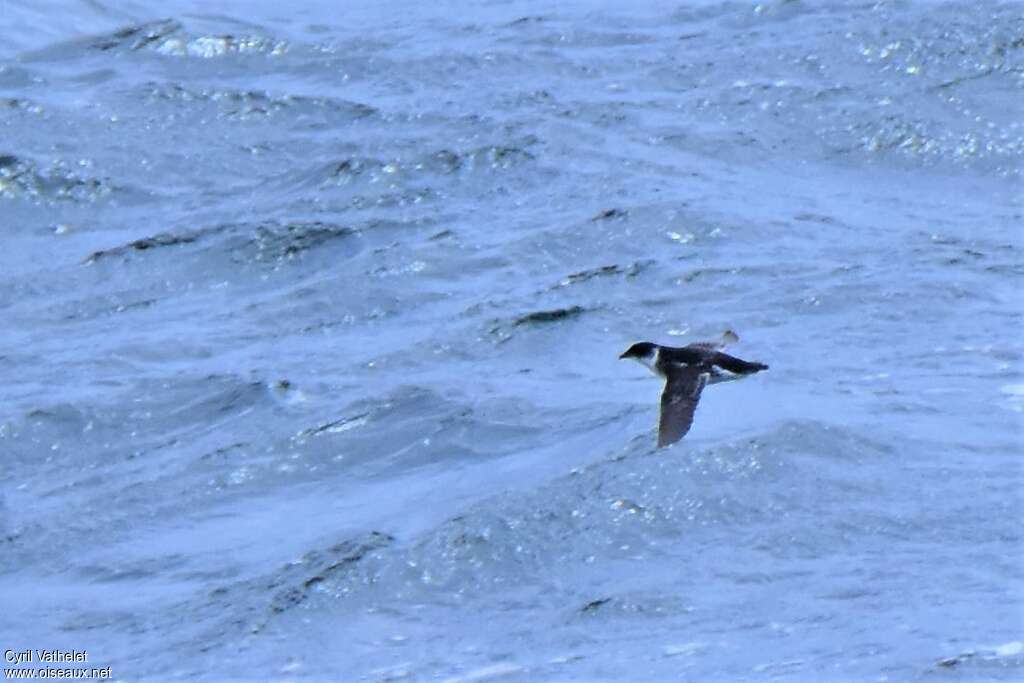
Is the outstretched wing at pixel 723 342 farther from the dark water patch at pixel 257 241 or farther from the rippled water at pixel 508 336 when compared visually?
the dark water patch at pixel 257 241

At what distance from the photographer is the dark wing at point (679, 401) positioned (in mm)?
8203

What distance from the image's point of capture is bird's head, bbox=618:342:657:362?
30.7 feet

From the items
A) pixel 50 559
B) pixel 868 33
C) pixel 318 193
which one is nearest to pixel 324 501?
pixel 50 559

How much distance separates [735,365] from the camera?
905 cm

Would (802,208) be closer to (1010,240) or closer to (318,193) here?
(1010,240)

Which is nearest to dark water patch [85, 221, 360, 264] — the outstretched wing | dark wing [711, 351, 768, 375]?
the outstretched wing

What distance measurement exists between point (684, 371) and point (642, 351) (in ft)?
1.91

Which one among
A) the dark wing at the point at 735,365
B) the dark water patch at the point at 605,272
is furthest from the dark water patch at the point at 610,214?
the dark wing at the point at 735,365

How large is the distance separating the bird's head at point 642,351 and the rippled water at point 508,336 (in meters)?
0.28

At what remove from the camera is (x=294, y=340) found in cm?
1086

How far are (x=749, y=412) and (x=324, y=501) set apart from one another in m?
1.82

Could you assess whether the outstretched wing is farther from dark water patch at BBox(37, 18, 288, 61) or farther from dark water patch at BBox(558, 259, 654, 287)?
dark water patch at BBox(37, 18, 288, 61)

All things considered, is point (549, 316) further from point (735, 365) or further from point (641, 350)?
point (735, 365)

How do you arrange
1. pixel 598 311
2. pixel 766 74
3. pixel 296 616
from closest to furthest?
pixel 296 616
pixel 598 311
pixel 766 74
